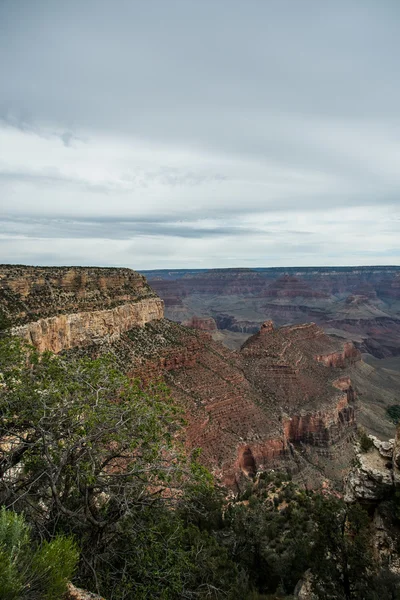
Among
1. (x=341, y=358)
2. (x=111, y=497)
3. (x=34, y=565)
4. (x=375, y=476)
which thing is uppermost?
(x=34, y=565)

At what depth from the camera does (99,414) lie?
37.0 ft

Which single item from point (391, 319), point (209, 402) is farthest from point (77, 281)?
point (391, 319)

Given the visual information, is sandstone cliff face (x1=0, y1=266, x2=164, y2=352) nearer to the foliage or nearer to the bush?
the foliage

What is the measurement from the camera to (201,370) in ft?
138

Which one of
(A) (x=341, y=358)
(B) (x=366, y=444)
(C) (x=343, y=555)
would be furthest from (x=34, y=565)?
(A) (x=341, y=358)

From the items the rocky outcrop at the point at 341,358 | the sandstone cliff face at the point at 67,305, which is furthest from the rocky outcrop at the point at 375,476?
the rocky outcrop at the point at 341,358

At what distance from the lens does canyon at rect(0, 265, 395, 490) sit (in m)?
31.3

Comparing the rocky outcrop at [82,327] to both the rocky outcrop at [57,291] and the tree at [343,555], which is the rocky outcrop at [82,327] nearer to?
the rocky outcrop at [57,291]

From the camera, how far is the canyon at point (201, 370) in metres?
31.3

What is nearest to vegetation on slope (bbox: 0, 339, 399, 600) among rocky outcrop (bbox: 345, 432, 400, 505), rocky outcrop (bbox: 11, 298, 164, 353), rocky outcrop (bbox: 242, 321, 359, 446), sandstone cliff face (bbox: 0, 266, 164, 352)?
rocky outcrop (bbox: 345, 432, 400, 505)

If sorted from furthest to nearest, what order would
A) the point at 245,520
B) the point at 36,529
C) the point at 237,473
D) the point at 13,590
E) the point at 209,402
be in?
the point at 209,402, the point at 237,473, the point at 245,520, the point at 36,529, the point at 13,590

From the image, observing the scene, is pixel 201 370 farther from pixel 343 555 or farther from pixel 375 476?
pixel 343 555

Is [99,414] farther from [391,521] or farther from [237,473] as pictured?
[237,473]

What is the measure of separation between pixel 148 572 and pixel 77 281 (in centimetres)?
2986
